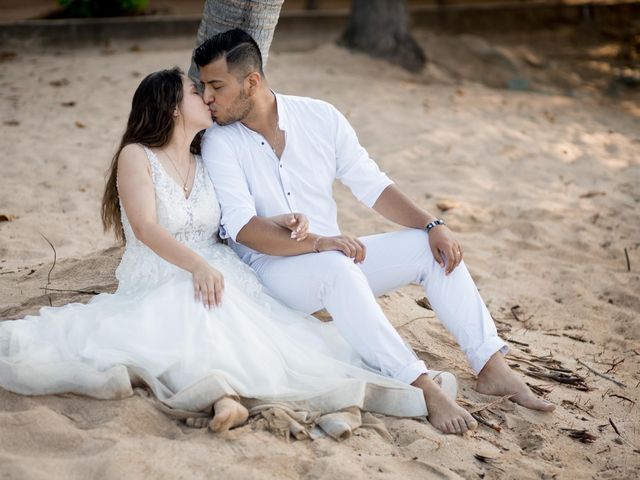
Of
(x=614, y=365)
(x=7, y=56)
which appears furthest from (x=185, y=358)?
(x=7, y=56)

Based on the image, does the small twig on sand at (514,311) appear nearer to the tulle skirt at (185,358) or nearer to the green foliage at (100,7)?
the tulle skirt at (185,358)

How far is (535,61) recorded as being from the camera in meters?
11.7

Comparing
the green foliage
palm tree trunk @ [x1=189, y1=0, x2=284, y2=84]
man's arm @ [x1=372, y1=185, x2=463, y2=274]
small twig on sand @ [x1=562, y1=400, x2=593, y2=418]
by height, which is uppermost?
palm tree trunk @ [x1=189, y1=0, x2=284, y2=84]

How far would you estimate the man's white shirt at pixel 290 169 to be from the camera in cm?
400

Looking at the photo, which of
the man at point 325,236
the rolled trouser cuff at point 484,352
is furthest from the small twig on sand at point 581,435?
the rolled trouser cuff at point 484,352

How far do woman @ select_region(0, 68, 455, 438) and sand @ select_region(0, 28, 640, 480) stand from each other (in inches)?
4.6

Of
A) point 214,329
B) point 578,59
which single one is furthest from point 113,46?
point 214,329

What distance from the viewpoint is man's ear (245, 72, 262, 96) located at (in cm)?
409

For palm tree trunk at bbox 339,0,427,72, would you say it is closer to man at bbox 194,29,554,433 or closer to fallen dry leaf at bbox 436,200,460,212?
fallen dry leaf at bbox 436,200,460,212

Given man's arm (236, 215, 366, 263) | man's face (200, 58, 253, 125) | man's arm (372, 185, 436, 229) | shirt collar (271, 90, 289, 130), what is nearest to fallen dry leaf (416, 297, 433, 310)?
man's arm (372, 185, 436, 229)

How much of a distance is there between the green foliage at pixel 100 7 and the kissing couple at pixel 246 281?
7078 mm

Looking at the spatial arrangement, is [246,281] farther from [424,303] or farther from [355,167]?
[424,303]

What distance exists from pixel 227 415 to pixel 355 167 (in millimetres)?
1754

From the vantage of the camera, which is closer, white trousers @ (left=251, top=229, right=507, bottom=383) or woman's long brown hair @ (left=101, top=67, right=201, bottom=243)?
white trousers @ (left=251, top=229, right=507, bottom=383)
